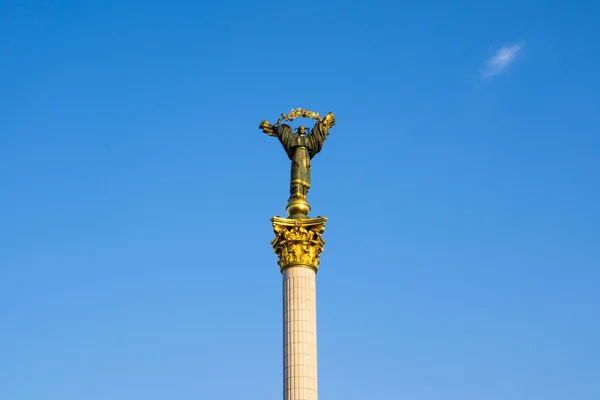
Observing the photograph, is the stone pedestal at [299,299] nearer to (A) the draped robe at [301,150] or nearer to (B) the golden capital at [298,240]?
(B) the golden capital at [298,240]

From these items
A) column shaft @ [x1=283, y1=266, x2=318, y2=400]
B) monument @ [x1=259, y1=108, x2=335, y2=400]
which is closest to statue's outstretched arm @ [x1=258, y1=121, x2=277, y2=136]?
monument @ [x1=259, y1=108, x2=335, y2=400]

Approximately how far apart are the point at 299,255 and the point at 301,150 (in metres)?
5.01

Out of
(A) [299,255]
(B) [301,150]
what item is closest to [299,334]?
(A) [299,255]

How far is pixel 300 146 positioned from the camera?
4172cm

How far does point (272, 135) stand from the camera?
4241 cm

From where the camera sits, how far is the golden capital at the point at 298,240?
39062mm

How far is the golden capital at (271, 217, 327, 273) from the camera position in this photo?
128ft

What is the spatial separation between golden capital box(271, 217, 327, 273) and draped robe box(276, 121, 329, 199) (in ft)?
5.32

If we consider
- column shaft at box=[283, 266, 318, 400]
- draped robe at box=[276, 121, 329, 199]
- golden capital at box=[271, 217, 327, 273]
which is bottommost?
column shaft at box=[283, 266, 318, 400]

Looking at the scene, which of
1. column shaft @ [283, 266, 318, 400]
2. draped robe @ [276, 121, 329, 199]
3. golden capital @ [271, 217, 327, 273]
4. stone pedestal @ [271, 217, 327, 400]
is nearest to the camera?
column shaft @ [283, 266, 318, 400]

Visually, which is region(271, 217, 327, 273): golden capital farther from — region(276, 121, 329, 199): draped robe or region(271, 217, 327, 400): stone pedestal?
region(276, 121, 329, 199): draped robe

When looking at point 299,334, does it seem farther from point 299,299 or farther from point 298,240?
point 298,240

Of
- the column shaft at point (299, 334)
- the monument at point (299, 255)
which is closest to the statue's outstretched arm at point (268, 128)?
the monument at point (299, 255)

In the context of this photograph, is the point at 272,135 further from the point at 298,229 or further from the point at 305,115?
the point at 298,229
